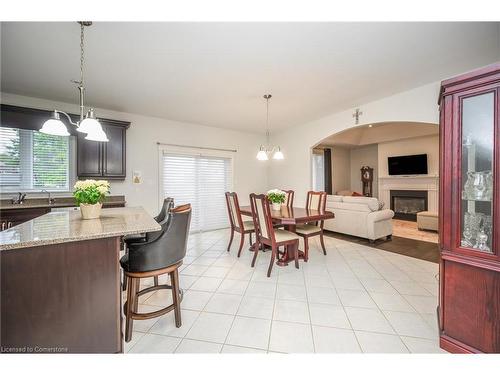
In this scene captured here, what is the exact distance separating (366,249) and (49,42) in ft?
16.5

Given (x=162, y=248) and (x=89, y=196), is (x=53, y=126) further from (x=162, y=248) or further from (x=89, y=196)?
(x=162, y=248)

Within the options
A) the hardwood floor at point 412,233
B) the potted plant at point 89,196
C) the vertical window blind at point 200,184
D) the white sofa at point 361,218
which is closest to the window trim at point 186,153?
the vertical window blind at point 200,184

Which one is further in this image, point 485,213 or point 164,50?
point 164,50

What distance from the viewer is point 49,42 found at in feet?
6.86

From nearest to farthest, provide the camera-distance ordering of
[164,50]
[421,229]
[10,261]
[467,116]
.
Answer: [10,261], [467,116], [164,50], [421,229]

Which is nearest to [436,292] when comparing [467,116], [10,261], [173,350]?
[467,116]

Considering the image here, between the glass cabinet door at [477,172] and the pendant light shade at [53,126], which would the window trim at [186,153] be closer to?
the pendant light shade at [53,126]

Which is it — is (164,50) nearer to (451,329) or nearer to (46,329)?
(46,329)

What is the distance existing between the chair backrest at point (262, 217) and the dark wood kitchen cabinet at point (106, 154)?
8.64ft

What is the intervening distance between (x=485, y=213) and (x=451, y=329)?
838 millimetres

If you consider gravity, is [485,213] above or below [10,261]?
above

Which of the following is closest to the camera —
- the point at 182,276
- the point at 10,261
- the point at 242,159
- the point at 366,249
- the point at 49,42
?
the point at 10,261

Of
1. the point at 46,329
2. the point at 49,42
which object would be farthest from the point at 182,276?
the point at 49,42

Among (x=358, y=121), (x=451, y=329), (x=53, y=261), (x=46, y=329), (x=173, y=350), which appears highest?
(x=358, y=121)
